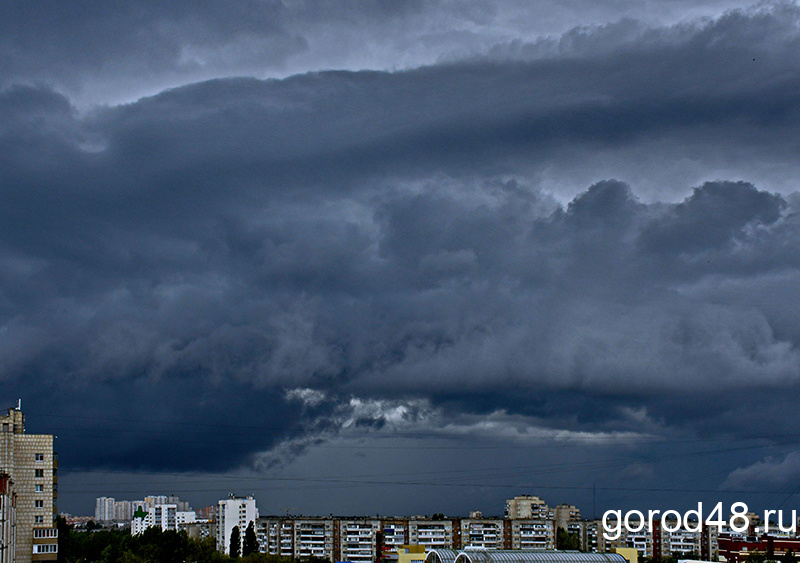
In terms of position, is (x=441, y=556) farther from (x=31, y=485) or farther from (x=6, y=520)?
(x=31, y=485)

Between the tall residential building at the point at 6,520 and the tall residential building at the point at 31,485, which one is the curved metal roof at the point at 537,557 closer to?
the tall residential building at the point at 6,520

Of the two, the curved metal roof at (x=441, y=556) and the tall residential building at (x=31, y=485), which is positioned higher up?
the tall residential building at (x=31, y=485)

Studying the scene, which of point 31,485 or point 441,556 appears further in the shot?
point 31,485

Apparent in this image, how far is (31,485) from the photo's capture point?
141250 millimetres

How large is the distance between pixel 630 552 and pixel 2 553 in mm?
114784

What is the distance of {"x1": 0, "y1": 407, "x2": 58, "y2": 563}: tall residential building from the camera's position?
138000mm

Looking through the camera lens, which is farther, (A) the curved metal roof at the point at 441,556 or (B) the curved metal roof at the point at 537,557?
(A) the curved metal roof at the point at 441,556

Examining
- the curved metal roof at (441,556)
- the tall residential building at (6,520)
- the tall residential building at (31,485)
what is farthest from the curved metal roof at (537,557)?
the tall residential building at (31,485)

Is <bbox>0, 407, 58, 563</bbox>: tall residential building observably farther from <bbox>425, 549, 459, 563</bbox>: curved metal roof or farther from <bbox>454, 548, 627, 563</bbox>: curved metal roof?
<bbox>454, 548, 627, 563</bbox>: curved metal roof

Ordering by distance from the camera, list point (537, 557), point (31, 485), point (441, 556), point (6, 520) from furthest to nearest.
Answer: point (31, 485), point (441, 556), point (537, 557), point (6, 520)

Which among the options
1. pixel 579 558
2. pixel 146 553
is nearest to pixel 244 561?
pixel 146 553

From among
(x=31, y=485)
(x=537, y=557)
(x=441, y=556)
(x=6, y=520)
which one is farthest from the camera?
(x=31, y=485)

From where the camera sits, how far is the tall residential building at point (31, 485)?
13800 centimetres

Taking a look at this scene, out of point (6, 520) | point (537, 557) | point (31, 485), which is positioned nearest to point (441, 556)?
point (537, 557)
